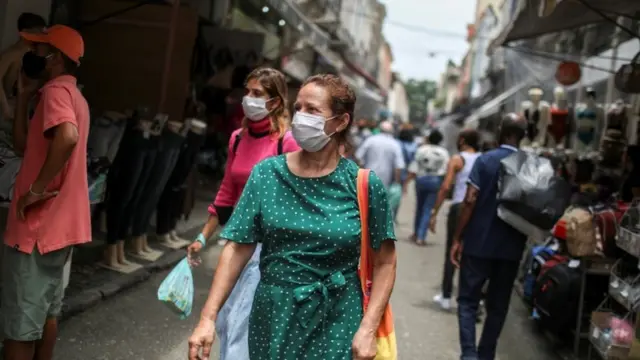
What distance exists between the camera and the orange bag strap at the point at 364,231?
2807 mm

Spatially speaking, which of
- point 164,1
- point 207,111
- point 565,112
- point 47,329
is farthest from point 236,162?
point 207,111

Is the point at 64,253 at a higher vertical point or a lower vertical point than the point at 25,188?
lower

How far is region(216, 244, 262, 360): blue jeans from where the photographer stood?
3.30m

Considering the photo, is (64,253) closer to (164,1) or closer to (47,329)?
(47,329)

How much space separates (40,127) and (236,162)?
1.02 metres

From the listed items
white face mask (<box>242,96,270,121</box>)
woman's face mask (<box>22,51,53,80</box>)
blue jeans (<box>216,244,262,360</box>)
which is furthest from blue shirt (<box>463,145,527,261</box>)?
woman's face mask (<box>22,51,53,80</box>)

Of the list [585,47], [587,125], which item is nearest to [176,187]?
[587,125]

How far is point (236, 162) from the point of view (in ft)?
13.2

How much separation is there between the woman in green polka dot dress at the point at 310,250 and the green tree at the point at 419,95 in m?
118

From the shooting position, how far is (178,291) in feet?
10.4

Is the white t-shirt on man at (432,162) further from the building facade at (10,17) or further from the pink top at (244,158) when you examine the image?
the pink top at (244,158)

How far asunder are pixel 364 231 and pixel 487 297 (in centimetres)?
294

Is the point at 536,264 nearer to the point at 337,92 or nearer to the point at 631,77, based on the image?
the point at 631,77

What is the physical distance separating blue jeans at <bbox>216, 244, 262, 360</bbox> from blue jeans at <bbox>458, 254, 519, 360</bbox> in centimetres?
235
